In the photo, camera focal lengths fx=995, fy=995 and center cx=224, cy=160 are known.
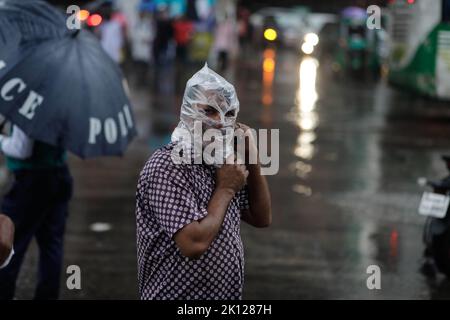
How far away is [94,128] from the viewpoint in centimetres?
614

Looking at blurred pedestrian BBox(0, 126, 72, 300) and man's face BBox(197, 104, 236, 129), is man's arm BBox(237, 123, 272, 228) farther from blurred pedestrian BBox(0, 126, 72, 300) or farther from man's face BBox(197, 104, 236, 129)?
blurred pedestrian BBox(0, 126, 72, 300)

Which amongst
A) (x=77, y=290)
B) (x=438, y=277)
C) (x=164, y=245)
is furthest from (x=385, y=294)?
(x=164, y=245)

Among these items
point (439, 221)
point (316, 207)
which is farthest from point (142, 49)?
point (439, 221)

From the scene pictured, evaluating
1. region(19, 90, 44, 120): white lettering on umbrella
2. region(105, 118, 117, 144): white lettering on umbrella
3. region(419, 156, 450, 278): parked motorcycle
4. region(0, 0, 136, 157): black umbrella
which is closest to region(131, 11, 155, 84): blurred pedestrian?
region(419, 156, 450, 278): parked motorcycle

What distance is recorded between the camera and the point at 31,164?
6.22 metres

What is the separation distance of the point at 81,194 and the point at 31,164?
460 centimetres

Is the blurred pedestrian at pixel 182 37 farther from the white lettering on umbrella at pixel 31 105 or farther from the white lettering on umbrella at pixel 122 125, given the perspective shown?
the white lettering on umbrella at pixel 31 105

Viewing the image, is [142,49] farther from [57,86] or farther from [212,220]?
[212,220]

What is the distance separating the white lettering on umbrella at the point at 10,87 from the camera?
19.3ft

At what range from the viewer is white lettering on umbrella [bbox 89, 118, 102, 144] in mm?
6102

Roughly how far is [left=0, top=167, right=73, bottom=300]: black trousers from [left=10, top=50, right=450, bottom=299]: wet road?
804mm

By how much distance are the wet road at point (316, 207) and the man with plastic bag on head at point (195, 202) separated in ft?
10.6

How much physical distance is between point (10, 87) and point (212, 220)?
8.28ft
